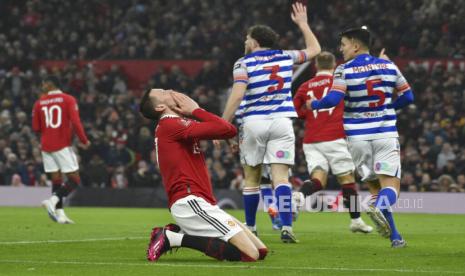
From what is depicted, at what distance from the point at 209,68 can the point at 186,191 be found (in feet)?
67.1

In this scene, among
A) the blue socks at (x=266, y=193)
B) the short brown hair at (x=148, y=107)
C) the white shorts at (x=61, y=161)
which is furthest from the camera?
the white shorts at (x=61, y=161)

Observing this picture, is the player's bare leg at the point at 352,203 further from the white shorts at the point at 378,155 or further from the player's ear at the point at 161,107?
the player's ear at the point at 161,107

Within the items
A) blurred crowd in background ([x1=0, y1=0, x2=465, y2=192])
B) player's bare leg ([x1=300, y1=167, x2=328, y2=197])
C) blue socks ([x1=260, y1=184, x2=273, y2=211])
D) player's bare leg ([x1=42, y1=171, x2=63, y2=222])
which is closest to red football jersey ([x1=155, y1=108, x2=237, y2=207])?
blue socks ([x1=260, y1=184, x2=273, y2=211])

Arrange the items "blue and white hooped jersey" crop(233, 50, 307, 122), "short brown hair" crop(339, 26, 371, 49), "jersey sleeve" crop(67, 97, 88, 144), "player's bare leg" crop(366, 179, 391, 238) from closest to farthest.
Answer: "player's bare leg" crop(366, 179, 391, 238), "short brown hair" crop(339, 26, 371, 49), "blue and white hooped jersey" crop(233, 50, 307, 122), "jersey sleeve" crop(67, 97, 88, 144)

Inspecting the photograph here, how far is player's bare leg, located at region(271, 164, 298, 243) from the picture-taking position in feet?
38.2

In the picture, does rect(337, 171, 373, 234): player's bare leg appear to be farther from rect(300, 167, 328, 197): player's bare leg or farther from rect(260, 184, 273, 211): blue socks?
rect(260, 184, 273, 211): blue socks

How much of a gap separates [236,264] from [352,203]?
5392mm

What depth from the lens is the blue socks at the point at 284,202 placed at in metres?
11.6

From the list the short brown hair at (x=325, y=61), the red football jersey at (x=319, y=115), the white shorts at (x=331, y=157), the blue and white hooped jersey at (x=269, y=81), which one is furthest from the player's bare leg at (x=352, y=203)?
the blue and white hooped jersey at (x=269, y=81)

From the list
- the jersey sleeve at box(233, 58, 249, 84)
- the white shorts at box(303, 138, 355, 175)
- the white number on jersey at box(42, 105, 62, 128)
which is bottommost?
the white shorts at box(303, 138, 355, 175)

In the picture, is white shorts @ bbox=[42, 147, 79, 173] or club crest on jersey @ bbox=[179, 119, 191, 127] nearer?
club crest on jersey @ bbox=[179, 119, 191, 127]

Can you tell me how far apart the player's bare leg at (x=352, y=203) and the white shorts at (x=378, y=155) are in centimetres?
277

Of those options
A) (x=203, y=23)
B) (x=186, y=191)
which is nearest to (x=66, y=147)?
(x=186, y=191)

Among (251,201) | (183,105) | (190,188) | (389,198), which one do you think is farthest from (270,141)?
(190,188)
